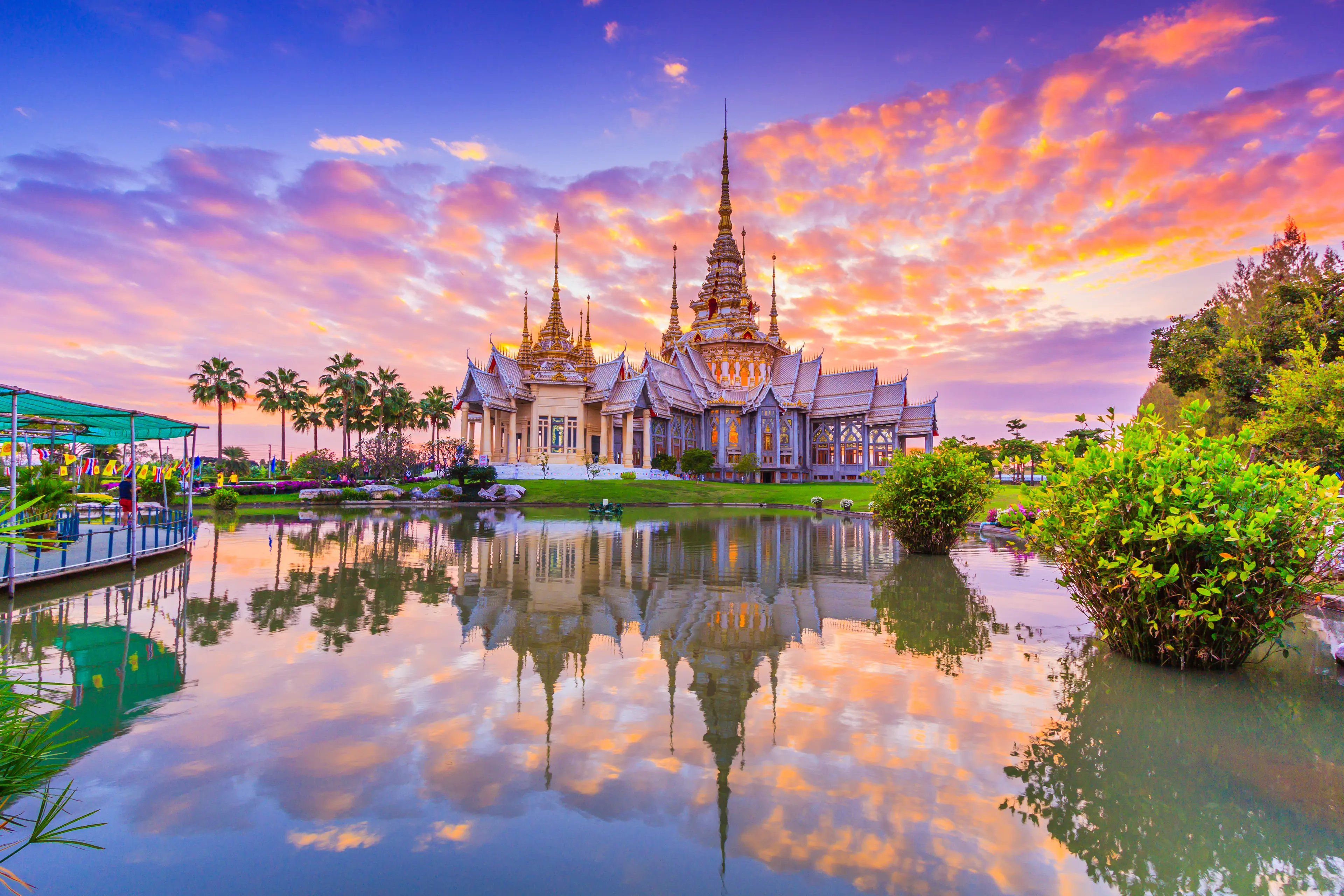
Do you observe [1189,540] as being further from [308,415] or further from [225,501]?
[308,415]

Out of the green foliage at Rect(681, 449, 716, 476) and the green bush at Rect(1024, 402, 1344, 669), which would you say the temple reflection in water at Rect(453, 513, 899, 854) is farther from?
the green foliage at Rect(681, 449, 716, 476)

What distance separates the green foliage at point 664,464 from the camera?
52.1 metres

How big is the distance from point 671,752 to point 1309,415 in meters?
14.1

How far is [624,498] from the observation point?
41.1 m

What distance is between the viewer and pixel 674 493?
43.5 m

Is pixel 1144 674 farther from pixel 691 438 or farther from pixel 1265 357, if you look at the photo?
pixel 691 438

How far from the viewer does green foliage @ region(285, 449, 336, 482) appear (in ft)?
170

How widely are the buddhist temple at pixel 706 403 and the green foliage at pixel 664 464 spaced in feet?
2.47

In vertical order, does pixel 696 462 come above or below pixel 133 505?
above

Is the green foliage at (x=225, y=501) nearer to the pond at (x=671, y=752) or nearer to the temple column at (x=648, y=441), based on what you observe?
the pond at (x=671, y=752)

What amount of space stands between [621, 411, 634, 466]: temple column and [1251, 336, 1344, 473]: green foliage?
139ft

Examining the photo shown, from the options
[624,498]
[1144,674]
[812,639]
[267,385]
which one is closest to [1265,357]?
[1144,674]

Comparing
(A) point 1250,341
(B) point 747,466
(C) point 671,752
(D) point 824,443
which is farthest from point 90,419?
(D) point 824,443

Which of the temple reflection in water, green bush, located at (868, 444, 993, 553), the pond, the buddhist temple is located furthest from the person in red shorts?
the buddhist temple
